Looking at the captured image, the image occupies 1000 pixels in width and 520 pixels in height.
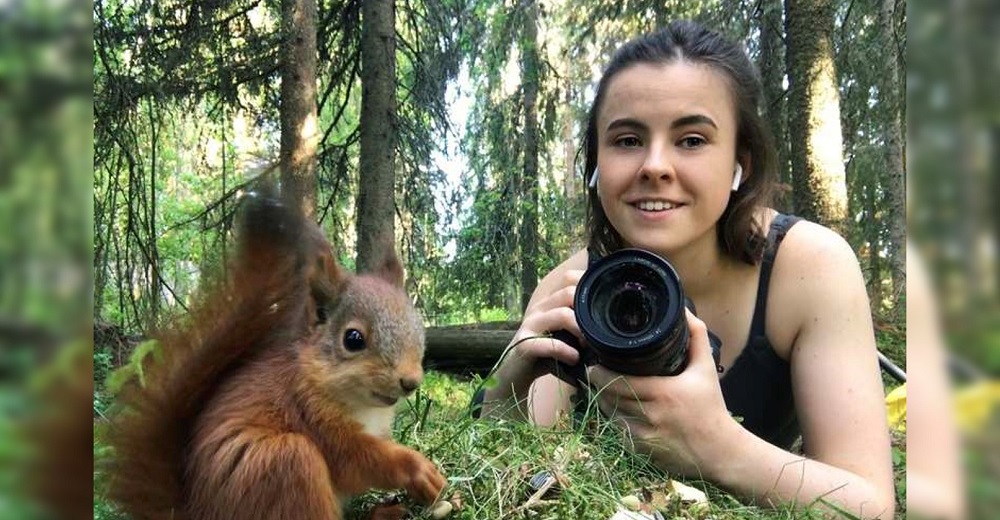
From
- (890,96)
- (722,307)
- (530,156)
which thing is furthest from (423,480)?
(890,96)

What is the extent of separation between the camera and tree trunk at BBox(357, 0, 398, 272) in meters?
0.80

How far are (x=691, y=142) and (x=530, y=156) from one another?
0.33 metres

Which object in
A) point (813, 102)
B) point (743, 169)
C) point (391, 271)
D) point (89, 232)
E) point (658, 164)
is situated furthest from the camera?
point (813, 102)

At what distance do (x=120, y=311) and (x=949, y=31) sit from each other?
647 millimetres

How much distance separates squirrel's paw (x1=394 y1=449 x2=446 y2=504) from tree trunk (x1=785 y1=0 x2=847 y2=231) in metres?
0.91

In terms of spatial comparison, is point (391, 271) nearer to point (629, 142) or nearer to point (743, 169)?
point (629, 142)

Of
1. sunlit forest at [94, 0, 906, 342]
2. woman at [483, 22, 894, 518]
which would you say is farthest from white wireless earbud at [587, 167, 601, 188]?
sunlit forest at [94, 0, 906, 342]

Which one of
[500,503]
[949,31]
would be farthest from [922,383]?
[500,503]

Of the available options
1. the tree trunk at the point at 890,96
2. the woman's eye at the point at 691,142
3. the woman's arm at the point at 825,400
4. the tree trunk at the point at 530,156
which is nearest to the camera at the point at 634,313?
the woman's arm at the point at 825,400

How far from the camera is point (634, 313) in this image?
62cm

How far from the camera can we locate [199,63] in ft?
2.79

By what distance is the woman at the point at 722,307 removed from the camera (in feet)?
2.09

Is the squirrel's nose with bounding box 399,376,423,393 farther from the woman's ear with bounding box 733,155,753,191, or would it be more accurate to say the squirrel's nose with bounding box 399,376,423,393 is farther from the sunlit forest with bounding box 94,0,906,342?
the woman's ear with bounding box 733,155,753,191

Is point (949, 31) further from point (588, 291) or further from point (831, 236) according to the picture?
point (831, 236)
